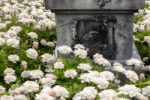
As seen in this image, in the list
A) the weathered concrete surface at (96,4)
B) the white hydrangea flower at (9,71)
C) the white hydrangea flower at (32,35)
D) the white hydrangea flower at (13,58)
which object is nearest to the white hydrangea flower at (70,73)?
the white hydrangea flower at (9,71)

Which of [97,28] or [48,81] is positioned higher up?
[97,28]

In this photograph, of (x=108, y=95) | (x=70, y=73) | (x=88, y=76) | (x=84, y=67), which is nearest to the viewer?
(x=108, y=95)

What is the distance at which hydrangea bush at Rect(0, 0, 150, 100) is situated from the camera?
3828mm

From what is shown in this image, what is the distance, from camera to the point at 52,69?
471 cm

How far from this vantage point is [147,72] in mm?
5516

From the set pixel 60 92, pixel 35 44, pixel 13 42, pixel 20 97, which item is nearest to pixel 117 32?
pixel 35 44

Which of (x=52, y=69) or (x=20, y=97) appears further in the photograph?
(x=52, y=69)

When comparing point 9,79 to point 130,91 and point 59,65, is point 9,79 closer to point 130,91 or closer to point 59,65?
point 59,65

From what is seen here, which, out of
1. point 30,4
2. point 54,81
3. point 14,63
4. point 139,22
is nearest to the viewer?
point 54,81

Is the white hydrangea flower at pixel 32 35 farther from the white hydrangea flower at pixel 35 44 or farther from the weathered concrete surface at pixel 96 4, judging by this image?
the weathered concrete surface at pixel 96 4

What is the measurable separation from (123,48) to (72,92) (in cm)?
161

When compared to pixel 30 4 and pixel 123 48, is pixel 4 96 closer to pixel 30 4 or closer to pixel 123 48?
pixel 123 48

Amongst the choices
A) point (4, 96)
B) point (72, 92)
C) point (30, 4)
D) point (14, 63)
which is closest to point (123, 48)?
point (14, 63)

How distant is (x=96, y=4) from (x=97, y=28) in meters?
0.36
